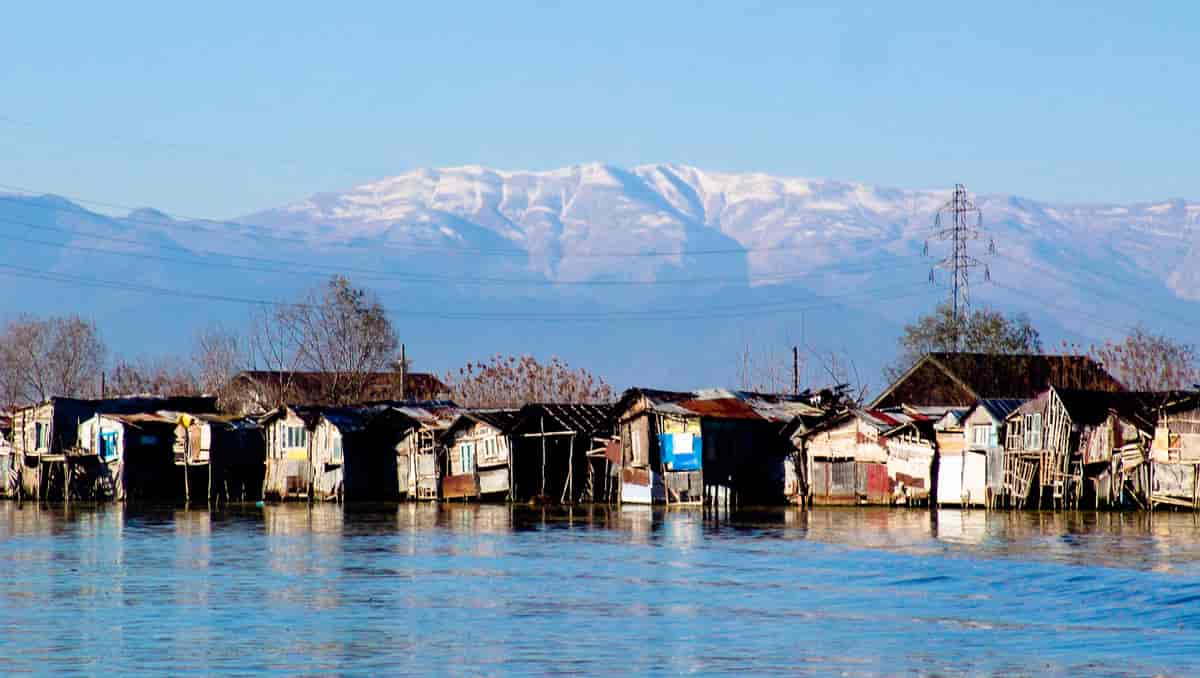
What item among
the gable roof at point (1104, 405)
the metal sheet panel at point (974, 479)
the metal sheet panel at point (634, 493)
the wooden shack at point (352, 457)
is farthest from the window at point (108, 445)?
the gable roof at point (1104, 405)

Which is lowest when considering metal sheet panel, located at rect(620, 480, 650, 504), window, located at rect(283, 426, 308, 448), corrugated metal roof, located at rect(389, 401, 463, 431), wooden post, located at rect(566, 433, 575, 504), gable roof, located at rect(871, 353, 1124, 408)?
metal sheet panel, located at rect(620, 480, 650, 504)

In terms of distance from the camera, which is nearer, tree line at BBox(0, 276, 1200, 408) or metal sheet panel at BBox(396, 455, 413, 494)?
metal sheet panel at BBox(396, 455, 413, 494)

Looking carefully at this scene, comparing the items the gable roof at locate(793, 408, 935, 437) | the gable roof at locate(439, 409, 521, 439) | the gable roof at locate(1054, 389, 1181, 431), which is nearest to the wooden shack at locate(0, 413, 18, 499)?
the gable roof at locate(439, 409, 521, 439)

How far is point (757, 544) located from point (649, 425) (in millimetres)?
23848

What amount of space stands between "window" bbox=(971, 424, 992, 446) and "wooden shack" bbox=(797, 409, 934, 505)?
1739 millimetres

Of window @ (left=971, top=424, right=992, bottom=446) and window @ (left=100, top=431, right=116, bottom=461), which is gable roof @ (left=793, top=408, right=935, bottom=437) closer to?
window @ (left=971, top=424, right=992, bottom=446)

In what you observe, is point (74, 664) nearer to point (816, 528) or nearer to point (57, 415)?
point (816, 528)

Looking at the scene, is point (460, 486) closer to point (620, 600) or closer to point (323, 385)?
point (323, 385)

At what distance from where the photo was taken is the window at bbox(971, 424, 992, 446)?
62.7 metres

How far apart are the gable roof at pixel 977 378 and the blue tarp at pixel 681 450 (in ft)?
52.7

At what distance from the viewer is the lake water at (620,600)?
987 inches

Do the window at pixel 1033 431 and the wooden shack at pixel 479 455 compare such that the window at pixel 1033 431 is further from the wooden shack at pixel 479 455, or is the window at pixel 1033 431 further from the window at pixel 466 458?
the window at pixel 466 458

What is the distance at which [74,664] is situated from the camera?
24.5 meters

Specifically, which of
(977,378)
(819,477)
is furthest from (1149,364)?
(819,477)
